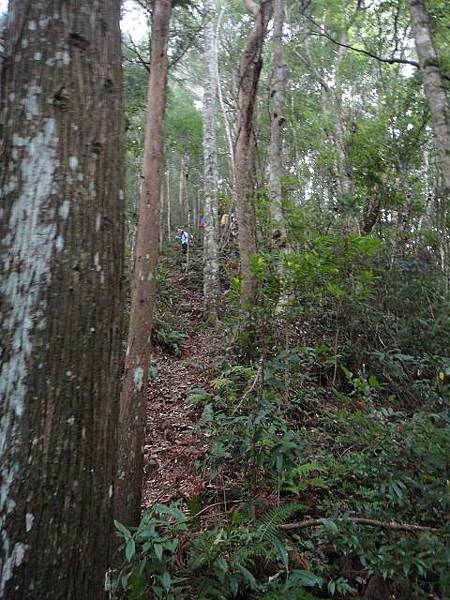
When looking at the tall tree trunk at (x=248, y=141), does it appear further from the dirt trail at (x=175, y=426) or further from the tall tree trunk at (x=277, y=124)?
the dirt trail at (x=175, y=426)

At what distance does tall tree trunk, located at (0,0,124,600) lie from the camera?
171 cm

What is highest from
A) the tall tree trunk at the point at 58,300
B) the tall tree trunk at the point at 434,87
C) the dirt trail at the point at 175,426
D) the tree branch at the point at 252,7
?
the tree branch at the point at 252,7

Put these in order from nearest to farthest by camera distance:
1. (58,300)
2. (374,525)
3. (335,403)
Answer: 1. (58,300)
2. (374,525)
3. (335,403)

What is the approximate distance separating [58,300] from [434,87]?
5.55 meters

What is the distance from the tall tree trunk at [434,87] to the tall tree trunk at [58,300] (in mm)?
4537

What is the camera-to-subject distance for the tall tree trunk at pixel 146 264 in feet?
14.4

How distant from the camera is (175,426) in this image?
6.41 metres

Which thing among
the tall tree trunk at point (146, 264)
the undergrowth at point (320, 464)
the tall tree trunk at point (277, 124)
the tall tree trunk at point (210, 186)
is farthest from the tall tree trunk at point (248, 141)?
the tall tree trunk at point (210, 186)

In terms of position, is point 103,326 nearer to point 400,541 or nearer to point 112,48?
point 112,48

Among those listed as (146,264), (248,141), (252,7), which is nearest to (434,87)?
(248,141)

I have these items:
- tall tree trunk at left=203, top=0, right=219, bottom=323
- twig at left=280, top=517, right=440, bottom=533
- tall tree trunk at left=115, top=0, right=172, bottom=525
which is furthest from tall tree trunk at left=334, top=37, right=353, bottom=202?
twig at left=280, top=517, right=440, bottom=533

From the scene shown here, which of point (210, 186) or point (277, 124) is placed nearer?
point (277, 124)

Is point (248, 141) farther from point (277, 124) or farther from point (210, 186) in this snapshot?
point (210, 186)

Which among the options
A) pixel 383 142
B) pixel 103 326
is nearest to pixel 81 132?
pixel 103 326
